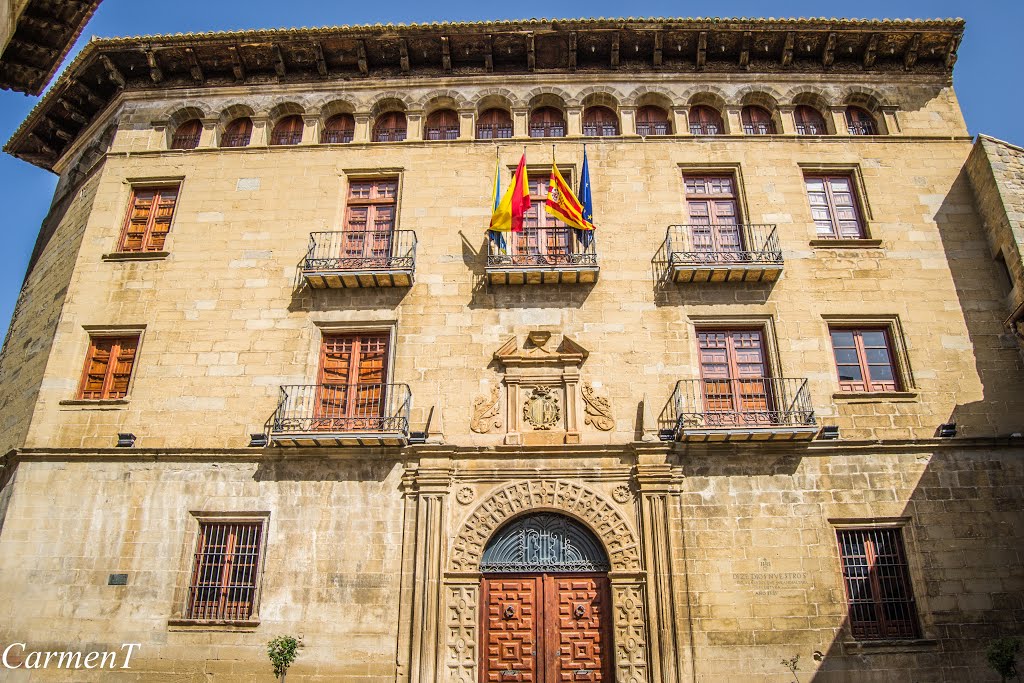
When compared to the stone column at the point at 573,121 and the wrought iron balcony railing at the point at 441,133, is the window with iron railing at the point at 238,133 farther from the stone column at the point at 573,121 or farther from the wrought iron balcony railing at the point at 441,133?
the stone column at the point at 573,121

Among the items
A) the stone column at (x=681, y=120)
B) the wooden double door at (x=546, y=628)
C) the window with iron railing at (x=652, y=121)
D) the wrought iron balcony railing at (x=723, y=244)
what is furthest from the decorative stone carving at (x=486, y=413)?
the stone column at (x=681, y=120)

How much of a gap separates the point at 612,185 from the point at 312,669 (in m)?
11.2

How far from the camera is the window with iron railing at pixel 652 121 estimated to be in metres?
16.9

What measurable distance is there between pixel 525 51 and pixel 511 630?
12.7 meters

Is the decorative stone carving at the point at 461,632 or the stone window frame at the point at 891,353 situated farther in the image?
the stone window frame at the point at 891,353

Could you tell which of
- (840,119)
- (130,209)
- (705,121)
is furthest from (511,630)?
(840,119)

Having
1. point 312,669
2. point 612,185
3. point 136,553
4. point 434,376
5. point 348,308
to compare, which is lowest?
point 312,669

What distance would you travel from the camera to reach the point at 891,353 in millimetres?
14453

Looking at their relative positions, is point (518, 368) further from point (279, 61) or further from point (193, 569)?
point (279, 61)

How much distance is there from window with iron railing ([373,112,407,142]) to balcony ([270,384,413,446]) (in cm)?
637

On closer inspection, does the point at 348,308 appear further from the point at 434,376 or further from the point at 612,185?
the point at 612,185

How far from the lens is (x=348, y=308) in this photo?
14.9 m

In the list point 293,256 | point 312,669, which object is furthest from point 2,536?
point 293,256

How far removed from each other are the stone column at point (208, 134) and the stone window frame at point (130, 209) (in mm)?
1048
